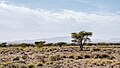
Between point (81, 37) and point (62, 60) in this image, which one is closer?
point (62, 60)

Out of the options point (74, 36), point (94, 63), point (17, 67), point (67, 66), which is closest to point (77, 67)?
point (67, 66)

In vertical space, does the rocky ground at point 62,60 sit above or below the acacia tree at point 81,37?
below

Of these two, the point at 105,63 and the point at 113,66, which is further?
the point at 105,63

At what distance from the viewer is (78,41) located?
244 feet

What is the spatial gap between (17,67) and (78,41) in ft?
152

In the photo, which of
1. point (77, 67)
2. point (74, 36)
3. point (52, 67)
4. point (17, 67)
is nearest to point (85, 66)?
point (77, 67)

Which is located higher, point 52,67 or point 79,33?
point 79,33

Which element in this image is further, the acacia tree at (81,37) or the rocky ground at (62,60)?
the acacia tree at (81,37)

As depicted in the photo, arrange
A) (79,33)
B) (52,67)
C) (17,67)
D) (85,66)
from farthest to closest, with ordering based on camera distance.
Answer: (79,33) < (85,66) < (52,67) < (17,67)

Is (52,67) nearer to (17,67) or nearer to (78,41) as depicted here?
(17,67)

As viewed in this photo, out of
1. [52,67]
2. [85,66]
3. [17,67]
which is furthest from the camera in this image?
[85,66]

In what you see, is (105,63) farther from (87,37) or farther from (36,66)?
(87,37)

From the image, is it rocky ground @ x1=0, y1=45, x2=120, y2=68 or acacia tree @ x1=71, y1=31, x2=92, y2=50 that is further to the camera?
acacia tree @ x1=71, y1=31, x2=92, y2=50

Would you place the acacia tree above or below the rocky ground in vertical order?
above
